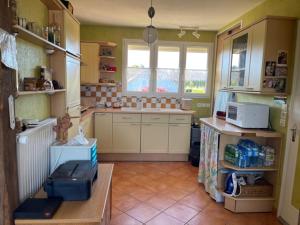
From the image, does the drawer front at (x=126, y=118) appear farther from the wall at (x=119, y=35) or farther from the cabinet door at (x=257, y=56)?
the cabinet door at (x=257, y=56)

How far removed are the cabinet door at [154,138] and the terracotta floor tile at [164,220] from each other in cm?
168

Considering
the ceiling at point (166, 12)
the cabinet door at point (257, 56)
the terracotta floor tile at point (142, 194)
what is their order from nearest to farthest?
the cabinet door at point (257, 56) → the terracotta floor tile at point (142, 194) → the ceiling at point (166, 12)

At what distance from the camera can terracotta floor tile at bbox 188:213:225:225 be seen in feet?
7.55

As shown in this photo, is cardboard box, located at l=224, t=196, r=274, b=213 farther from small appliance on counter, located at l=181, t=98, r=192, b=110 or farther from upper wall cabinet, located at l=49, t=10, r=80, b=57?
upper wall cabinet, located at l=49, t=10, r=80, b=57

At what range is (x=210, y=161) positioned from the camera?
2842 mm

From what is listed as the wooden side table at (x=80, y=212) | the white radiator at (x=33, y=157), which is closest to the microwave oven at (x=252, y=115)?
the wooden side table at (x=80, y=212)

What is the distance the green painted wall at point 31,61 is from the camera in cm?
164

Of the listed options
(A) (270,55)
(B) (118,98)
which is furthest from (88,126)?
(A) (270,55)

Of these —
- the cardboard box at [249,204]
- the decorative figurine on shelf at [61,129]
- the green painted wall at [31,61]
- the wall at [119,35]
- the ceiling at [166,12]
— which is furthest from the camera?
the wall at [119,35]

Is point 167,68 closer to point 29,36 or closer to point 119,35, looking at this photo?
point 119,35

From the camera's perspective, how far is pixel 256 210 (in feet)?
8.34

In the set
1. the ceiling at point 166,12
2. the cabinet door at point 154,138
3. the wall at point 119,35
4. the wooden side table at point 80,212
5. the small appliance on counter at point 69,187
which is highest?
the ceiling at point 166,12

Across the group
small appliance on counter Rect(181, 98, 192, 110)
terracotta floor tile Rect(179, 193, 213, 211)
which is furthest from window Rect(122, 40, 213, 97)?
terracotta floor tile Rect(179, 193, 213, 211)

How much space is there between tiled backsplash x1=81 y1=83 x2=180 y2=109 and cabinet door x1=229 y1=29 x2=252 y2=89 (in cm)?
166
